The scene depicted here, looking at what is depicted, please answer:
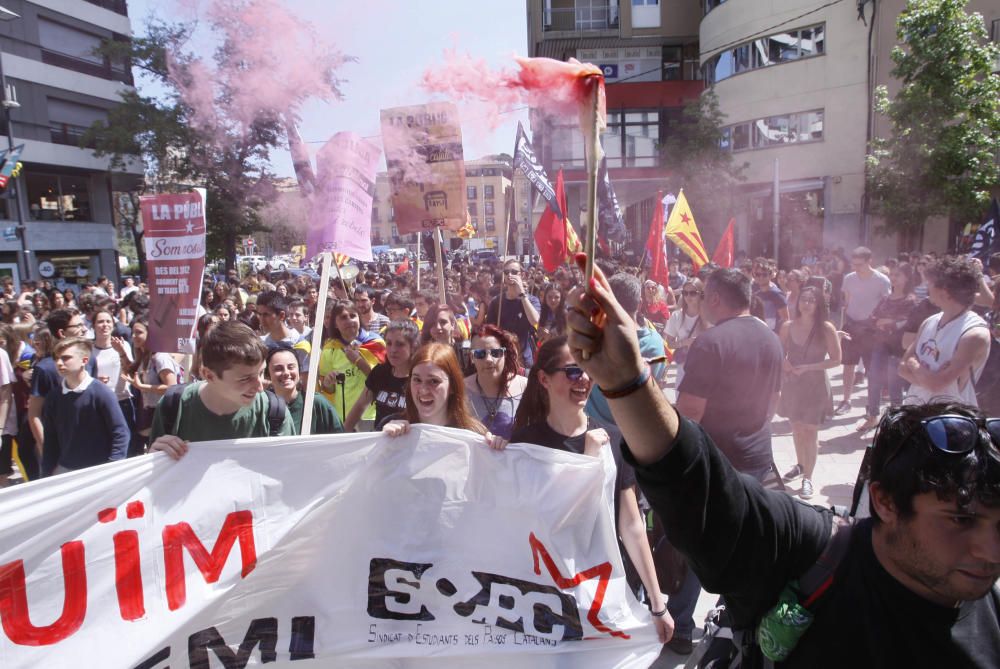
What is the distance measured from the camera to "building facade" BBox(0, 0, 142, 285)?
1048 inches

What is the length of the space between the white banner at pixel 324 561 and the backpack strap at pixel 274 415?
1.98ft

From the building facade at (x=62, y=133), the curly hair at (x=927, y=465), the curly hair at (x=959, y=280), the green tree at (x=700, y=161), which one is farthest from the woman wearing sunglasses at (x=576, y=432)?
the building facade at (x=62, y=133)

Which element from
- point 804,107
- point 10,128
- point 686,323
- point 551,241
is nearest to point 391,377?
point 551,241

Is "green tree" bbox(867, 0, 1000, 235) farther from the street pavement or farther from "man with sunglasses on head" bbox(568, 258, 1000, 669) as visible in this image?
"man with sunglasses on head" bbox(568, 258, 1000, 669)

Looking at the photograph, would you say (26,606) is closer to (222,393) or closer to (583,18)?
(222,393)

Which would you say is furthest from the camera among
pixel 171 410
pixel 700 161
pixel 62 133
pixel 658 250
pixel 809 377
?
pixel 62 133

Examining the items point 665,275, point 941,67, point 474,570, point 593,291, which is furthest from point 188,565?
point 941,67

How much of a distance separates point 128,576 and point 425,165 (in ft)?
8.31

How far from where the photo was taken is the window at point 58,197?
29.1 meters

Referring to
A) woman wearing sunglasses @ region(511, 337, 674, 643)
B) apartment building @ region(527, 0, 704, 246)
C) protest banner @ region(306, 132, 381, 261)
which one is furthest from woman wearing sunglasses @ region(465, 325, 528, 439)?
apartment building @ region(527, 0, 704, 246)

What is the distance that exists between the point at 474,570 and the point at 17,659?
1.62 metres

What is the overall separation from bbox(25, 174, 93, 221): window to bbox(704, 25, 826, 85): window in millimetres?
28994

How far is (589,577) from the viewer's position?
2633 mm

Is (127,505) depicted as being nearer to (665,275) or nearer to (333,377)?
(333,377)
